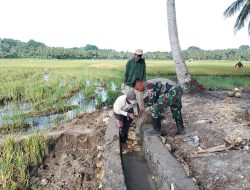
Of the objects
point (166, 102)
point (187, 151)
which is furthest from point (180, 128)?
point (187, 151)

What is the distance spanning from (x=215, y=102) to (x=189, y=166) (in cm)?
409

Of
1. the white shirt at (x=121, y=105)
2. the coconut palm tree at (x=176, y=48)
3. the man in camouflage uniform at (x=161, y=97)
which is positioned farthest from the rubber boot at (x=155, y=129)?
the coconut palm tree at (x=176, y=48)

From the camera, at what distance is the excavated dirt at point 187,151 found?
4496 millimetres

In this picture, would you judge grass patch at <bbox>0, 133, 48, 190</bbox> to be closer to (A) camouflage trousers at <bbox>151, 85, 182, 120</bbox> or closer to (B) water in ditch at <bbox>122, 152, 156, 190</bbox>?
(B) water in ditch at <bbox>122, 152, 156, 190</bbox>

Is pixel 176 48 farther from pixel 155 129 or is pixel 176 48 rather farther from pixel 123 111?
Answer: pixel 123 111

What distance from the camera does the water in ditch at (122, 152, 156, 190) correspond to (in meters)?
4.74

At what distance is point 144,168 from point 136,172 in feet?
0.62

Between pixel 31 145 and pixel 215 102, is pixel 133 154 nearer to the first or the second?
pixel 31 145

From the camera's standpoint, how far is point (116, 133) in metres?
5.97

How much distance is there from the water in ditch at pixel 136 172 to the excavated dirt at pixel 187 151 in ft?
1.12

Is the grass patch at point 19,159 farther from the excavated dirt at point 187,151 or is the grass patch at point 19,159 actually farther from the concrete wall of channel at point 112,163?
the concrete wall of channel at point 112,163

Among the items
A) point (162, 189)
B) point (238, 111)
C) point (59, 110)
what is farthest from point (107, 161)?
point (59, 110)

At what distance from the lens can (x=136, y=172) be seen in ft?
17.0

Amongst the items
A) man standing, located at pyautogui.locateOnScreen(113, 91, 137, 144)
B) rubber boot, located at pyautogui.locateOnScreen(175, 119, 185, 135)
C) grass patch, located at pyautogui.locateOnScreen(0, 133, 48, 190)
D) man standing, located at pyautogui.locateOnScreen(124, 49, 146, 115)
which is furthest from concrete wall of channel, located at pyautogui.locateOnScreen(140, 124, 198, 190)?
grass patch, located at pyautogui.locateOnScreen(0, 133, 48, 190)
